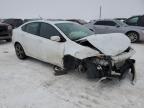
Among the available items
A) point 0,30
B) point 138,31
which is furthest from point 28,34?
point 138,31

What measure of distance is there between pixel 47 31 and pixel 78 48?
152cm

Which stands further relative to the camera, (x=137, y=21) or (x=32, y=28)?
(x=137, y=21)

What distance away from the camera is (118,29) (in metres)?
11.5

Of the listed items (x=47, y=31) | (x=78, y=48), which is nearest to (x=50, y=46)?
(x=47, y=31)

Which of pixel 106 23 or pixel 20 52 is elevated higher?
pixel 106 23

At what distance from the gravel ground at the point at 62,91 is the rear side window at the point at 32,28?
47.9 inches

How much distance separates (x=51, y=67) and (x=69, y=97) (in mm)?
2138

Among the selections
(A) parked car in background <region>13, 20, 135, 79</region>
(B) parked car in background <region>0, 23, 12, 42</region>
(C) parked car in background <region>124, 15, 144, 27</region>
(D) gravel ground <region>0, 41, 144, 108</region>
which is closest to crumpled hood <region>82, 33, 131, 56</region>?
(A) parked car in background <region>13, 20, 135, 79</region>

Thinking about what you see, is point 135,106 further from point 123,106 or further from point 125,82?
point 125,82

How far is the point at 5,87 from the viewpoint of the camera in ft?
16.3

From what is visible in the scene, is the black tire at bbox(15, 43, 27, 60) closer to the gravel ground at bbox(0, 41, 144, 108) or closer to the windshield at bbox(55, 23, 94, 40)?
the gravel ground at bbox(0, 41, 144, 108)

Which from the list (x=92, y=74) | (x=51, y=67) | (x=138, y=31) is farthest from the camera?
(x=138, y=31)

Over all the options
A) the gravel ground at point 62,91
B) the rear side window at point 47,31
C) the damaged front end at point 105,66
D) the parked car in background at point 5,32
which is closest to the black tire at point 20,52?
the gravel ground at point 62,91

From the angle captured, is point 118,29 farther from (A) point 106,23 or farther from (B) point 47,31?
(B) point 47,31
